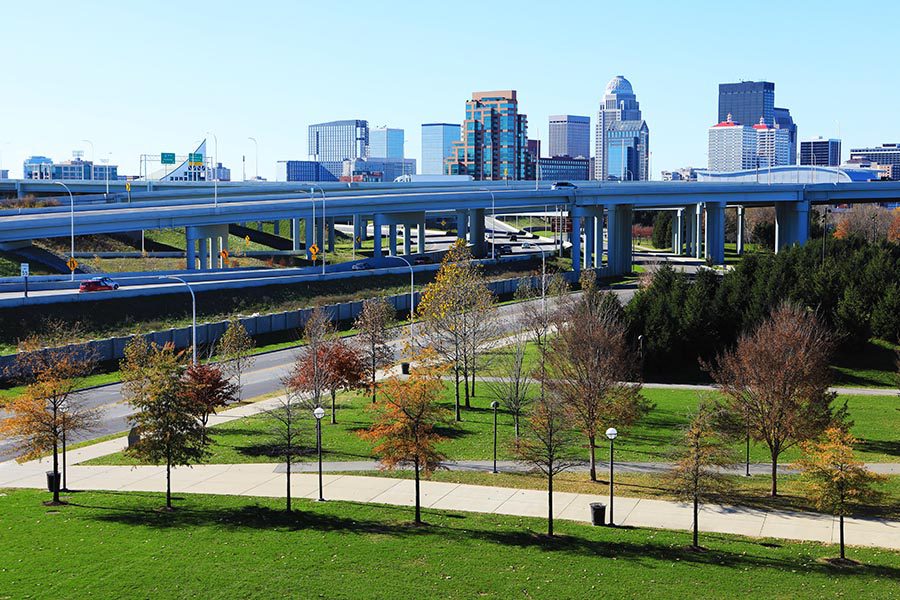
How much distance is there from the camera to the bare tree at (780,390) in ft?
103

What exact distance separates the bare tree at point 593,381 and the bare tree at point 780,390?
3.57 m

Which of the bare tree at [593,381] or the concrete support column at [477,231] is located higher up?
the concrete support column at [477,231]

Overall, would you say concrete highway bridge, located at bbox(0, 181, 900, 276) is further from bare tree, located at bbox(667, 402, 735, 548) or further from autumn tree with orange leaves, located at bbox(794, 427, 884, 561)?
autumn tree with orange leaves, located at bbox(794, 427, 884, 561)

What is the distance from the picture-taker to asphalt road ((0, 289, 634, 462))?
3797cm

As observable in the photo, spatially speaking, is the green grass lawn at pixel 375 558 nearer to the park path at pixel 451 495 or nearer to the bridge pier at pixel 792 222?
the park path at pixel 451 495

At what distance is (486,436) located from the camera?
37219 mm

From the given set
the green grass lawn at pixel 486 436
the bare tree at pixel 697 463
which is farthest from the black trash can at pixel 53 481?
the bare tree at pixel 697 463

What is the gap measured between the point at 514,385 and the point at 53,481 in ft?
56.2

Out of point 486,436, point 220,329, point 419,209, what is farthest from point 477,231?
point 486,436

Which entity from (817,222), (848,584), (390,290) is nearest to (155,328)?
(390,290)

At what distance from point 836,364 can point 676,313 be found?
340 inches

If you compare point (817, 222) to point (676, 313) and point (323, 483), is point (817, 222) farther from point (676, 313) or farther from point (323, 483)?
point (323, 483)

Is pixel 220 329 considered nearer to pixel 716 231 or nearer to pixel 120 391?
pixel 120 391

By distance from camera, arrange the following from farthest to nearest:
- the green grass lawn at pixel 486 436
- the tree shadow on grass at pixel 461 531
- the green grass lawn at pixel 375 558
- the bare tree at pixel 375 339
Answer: the bare tree at pixel 375 339 < the green grass lawn at pixel 486 436 < the tree shadow on grass at pixel 461 531 < the green grass lawn at pixel 375 558
